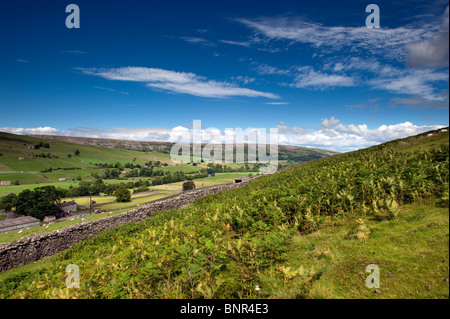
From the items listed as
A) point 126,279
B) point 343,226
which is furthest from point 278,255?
point 126,279

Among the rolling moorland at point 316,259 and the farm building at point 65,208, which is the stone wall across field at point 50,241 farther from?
the farm building at point 65,208

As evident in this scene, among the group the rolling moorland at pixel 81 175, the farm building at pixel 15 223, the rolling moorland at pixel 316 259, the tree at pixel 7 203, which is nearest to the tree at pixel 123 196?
the rolling moorland at pixel 81 175

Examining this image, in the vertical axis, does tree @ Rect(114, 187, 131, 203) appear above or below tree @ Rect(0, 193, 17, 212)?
above

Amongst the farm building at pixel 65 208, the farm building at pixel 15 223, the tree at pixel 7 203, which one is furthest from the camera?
the tree at pixel 7 203

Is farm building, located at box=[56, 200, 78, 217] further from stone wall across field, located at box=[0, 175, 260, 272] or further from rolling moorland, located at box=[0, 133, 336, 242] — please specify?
stone wall across field, located at box=[0, 175, 260, 272]

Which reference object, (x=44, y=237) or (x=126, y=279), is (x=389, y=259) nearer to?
(x=126, y=279)

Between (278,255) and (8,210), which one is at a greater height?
(278,255)

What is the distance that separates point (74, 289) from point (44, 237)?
11538 mm

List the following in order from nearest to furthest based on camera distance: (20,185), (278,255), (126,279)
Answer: (126,279) < (278,255) < (20,185)

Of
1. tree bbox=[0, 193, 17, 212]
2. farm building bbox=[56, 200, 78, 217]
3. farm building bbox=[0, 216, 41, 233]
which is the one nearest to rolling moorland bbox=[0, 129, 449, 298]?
farm building bbox=[0, 216, 41, 233]

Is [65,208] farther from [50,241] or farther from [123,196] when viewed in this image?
[50,241]

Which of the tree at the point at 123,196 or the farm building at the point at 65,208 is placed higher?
the tree at the point at 123,196

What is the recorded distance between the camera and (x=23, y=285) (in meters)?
8.41
